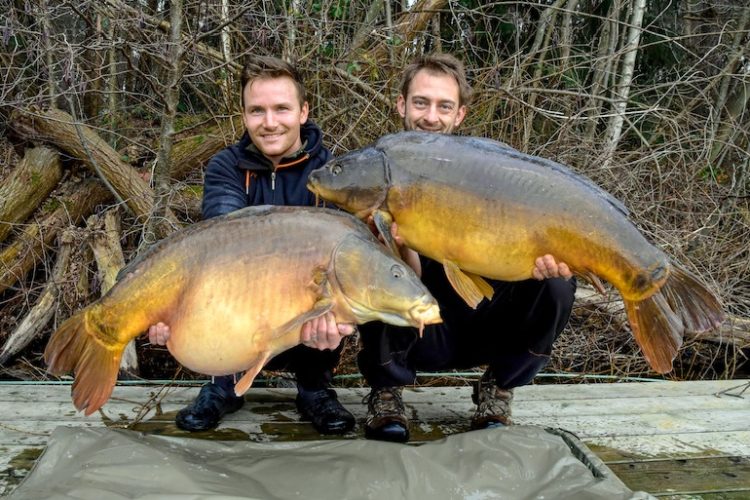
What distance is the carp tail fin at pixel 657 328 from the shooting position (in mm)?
1727

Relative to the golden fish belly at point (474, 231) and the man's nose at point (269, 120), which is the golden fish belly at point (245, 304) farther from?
the man's nose at point (269, 120)

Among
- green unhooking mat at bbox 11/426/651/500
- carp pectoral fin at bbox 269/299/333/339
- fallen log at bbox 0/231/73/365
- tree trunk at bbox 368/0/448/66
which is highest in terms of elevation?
tree trunk at bbox 368/0/448/66

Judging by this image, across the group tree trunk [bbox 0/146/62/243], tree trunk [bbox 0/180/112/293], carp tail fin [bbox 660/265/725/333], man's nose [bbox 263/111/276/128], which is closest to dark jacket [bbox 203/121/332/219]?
man's nose [bbox 263/111/276/128]

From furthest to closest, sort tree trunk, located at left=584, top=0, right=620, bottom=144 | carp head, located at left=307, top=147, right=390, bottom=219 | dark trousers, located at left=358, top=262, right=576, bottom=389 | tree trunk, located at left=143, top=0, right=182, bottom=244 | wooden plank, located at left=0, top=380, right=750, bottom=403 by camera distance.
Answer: tree trunk, located at left=584, top=0, right=620, bottom=144 < tree trunk, located at left=143, top=0, right=182, bottom=244 < wooden plank, located at left=0, top=380, right=750, bottom=403 < dark trousers, located at left=358, top=262, right=576, bottom=389 < carp head, located at left=307, top=147, right=390, bottom=219

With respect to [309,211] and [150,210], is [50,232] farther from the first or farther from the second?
[309,211]

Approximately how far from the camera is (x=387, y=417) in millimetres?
2193

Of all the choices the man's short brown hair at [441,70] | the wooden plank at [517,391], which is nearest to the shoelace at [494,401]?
the wooden plank at [517,391]

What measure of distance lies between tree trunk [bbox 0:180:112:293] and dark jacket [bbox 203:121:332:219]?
6.10ft

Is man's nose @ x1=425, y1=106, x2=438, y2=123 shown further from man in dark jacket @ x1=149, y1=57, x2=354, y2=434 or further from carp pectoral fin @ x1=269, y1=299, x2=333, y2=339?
carp pectoral fin @ x1=269, y1=299, x2=333, y2=339

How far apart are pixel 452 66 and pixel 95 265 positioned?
2.41 metres

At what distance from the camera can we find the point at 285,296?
5.49ft

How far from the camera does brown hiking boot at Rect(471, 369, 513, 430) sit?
7.42 ft

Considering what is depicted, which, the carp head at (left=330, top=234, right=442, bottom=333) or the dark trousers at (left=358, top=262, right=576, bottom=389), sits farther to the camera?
the dark trousers at (left=358, top=262, right=576, bottom=389)

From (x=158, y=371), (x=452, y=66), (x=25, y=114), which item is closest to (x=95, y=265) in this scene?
(x=158, y=371)
